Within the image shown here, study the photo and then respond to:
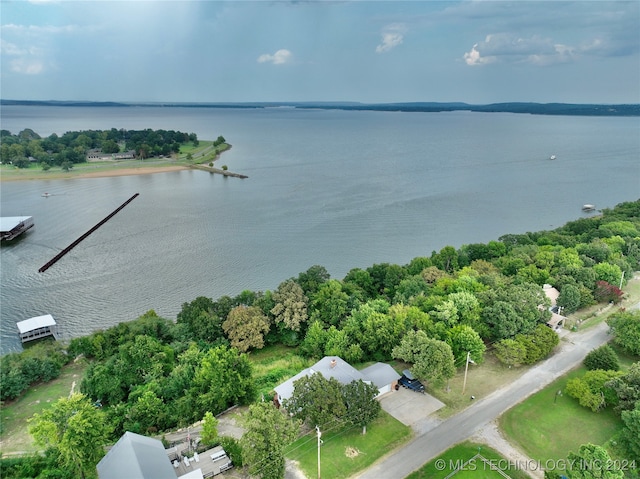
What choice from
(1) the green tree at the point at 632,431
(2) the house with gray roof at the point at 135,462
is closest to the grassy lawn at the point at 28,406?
(2) the house with gray roof at the point at 135,462

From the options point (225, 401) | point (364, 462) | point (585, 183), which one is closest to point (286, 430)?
point (364, 462)

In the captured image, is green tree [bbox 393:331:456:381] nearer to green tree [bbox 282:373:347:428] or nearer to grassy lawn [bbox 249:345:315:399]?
green tree [bbox 282:373:347:428]

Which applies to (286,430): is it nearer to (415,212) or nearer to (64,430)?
(64,430)

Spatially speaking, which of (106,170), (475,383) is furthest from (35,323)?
(106,170)

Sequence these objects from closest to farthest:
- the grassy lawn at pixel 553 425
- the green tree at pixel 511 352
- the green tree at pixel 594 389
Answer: the grassy lawn at pixel 553 425 → the green tree at pixel 594 389 → the green tree at pixel 511 352

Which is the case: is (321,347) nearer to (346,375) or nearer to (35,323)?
(346,375)

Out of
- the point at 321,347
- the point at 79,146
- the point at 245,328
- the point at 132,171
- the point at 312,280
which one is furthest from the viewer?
the point at 79,146

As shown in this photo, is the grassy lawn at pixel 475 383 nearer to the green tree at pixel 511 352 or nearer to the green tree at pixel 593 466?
the green tree at pixel 511 352
